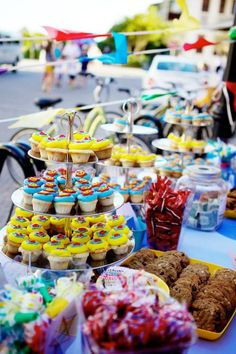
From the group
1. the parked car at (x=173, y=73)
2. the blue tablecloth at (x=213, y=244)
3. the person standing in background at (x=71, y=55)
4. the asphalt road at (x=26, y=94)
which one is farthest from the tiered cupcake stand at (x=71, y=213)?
the person standing in background at (x=71, y=55)

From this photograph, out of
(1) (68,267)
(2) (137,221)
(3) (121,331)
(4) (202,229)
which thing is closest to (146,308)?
(3) (121,331)

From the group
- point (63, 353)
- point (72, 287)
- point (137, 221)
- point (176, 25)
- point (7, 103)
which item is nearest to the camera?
point (72, 287)

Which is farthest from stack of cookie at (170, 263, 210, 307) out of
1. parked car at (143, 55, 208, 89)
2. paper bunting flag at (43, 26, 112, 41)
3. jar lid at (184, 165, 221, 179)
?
parked car at (143, 55, 208, 89)

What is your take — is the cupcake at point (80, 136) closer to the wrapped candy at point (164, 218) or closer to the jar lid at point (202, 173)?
the wrapped candy at point (164, 218)

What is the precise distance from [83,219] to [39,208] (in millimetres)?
268

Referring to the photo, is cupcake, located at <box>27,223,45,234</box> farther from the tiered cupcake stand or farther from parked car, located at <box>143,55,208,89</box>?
parked car, located at <box>143,55,208,89</box>

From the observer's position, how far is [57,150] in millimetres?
1912

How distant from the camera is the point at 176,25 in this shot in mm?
4266

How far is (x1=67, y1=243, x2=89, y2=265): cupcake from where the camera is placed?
6.25ft

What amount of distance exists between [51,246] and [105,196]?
32cm

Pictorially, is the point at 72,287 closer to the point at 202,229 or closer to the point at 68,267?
the point at 68,267

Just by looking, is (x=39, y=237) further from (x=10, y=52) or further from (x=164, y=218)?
(x=10, y=52)

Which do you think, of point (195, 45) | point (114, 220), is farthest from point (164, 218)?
point (195, 45)

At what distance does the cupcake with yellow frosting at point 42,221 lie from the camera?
2.06m
